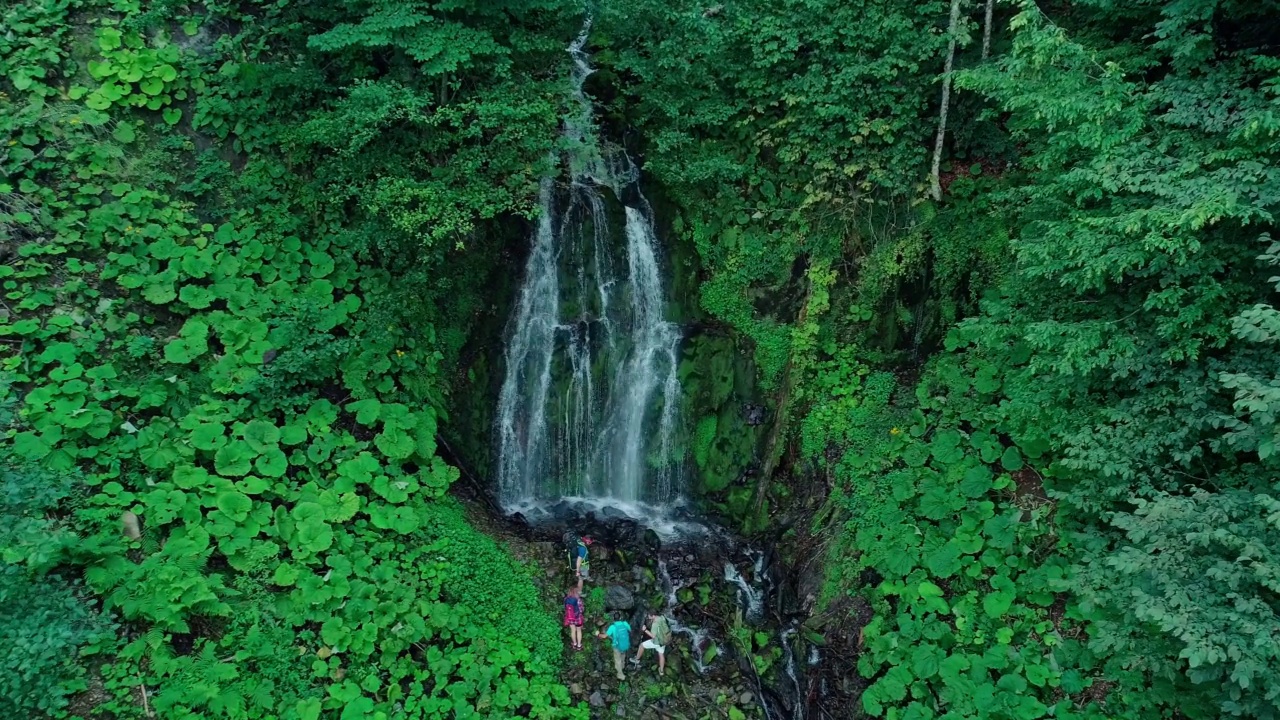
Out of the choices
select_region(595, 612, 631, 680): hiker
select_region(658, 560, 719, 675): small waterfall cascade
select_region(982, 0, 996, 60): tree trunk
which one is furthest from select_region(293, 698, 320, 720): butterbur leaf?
select_region(982, 0, 996, 60): tree trunk

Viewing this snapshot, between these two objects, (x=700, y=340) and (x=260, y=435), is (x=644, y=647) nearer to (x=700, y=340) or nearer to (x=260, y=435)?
(x=700, y=340)

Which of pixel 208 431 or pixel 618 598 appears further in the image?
pixel 618 598

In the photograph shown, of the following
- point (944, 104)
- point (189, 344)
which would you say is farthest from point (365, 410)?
point (944, 104)

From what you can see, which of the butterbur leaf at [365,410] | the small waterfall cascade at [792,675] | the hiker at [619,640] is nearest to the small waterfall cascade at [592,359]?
the butterbur leaf at [365,410]

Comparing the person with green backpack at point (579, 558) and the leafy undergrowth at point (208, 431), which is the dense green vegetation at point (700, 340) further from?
the person with green backpack at point (579, 558)

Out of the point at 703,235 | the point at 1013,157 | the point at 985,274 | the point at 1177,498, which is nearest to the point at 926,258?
the point at 985,274
